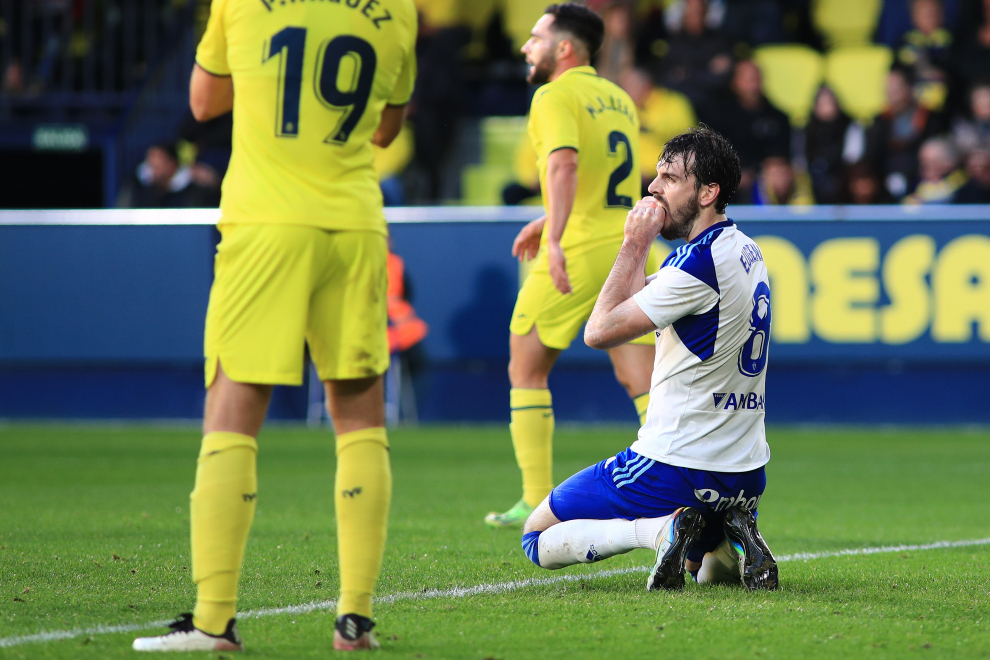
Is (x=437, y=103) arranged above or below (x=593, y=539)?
above

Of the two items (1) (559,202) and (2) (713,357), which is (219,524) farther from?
(1) (559,202)

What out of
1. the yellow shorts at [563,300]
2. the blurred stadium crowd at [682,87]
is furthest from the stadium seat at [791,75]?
the yellow shorts at [563,300]

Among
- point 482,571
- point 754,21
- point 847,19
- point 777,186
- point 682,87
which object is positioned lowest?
point 482,571

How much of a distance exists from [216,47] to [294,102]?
269 millimetres

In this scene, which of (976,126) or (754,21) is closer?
(976,126)

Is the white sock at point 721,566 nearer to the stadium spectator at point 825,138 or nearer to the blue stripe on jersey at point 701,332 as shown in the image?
the blue stripe on jersey at point 701,332

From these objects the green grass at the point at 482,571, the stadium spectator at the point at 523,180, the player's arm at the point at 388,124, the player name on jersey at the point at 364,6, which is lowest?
the green grass at the point at 482,571

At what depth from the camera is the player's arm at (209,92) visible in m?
3.43

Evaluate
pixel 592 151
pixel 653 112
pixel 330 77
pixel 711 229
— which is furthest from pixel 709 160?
pixel 653 112

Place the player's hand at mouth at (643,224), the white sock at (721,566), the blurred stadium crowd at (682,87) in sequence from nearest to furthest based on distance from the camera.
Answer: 1. the player's hand at mouth at (643,224)
2. the white sock at (721,566)
3. the blurred stadium crowd at (682,87)

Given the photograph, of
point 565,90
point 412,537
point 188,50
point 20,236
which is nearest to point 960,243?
point 565,90

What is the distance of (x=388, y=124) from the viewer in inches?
147

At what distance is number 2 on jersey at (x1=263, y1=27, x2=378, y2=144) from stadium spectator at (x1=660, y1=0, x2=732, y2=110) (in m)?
11.2

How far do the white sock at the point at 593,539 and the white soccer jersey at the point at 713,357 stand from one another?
231mm
